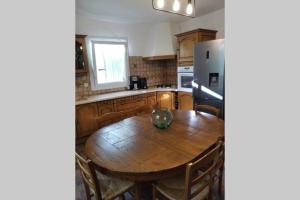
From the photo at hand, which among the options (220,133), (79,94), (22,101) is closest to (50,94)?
(22,101)

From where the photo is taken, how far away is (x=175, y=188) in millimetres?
1271

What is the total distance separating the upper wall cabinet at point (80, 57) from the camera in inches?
118

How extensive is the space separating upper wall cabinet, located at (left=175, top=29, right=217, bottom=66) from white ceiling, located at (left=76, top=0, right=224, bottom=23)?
16.3 inches

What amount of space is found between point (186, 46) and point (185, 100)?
3.48ft

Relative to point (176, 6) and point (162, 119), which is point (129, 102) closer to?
point (162, 119)

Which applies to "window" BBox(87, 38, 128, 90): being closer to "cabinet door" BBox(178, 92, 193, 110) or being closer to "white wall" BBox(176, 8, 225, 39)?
"cabinet door" BBox(178, 92, 193, 110)

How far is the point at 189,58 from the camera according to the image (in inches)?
132

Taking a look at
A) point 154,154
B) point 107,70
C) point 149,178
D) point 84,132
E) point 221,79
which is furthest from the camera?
point 107,70

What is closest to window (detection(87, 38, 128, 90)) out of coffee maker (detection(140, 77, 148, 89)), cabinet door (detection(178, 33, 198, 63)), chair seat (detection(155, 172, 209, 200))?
coffee maker (detection(140, 77, 148, 89))

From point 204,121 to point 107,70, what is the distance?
2.50 meters

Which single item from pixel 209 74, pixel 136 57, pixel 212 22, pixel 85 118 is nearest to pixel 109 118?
pixel 85 118

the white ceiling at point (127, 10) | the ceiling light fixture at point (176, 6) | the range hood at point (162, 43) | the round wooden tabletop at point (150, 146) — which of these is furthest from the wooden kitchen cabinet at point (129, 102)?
the ceiling light fixture at point (176, 6)

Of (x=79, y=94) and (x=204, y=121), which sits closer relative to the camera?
(x=204, y=121)

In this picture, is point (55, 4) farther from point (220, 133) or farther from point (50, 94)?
point (220, 133)
